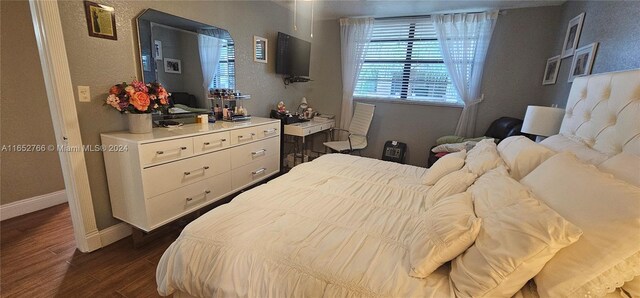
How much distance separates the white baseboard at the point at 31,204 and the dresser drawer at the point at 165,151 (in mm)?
1743

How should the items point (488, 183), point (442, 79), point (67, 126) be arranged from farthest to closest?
point (442, 79) → point (67, 126) → point (488, 183)

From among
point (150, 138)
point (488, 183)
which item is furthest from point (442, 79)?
point (150, 138)

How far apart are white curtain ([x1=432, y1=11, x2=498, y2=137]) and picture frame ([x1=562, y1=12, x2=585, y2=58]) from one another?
79cm

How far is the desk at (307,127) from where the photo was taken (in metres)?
3.43

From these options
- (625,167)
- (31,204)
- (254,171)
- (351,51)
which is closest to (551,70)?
(351,51)

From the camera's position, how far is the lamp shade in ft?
6.35

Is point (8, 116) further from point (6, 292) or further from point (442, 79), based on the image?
point (442, 79)

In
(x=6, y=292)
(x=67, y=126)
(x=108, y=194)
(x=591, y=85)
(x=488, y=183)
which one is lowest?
(x=6, y=292)

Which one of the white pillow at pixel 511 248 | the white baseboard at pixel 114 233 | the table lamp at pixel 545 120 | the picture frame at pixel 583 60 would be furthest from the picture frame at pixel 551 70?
the white baseboard at pixel 114 233

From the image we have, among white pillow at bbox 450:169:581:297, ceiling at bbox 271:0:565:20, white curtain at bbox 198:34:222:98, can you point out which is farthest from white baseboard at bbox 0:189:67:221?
white pillow at bbox 450:169:581:297

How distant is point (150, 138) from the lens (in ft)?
5.88

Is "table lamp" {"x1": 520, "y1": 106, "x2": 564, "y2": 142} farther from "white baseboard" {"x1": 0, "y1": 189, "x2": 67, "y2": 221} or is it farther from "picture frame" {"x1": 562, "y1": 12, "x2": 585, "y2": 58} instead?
"white baseboard" {"x1": 0, "y1": 189, "x2": 67, "y2": 221}

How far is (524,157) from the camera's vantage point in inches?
54.3

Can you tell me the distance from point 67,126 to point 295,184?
5.12 feet
